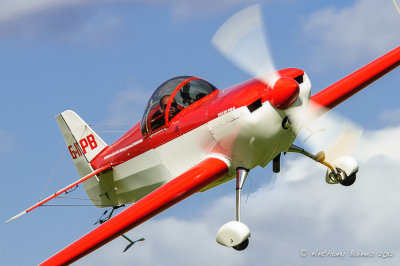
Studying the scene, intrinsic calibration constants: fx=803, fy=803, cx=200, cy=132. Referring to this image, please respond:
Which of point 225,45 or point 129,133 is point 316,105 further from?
point 129,133

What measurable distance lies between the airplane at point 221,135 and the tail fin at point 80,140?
250cm

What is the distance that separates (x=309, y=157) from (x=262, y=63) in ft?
11.1

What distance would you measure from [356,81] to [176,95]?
15.5ft

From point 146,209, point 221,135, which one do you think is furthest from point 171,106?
point 146,209

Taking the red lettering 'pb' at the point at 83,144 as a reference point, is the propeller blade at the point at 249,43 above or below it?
above

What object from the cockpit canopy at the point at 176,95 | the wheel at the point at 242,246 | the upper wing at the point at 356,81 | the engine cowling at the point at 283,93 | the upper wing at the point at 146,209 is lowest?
the wheel at the point at 242,246

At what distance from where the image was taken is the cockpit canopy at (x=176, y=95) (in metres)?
18.3

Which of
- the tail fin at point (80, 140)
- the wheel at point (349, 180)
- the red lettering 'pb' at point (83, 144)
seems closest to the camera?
the wheel at point (349, 180)

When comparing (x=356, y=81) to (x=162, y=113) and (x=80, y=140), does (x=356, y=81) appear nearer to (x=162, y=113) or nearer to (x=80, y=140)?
(x=162, y=113)

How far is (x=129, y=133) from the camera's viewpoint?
2028 centimetres

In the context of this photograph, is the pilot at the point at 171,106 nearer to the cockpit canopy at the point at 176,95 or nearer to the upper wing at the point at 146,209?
the cockpit canopy at the point at 176,95

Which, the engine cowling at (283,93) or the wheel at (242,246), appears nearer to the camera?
the engine cowling at (283,93)

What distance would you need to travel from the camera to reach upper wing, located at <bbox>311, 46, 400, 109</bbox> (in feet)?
63.9

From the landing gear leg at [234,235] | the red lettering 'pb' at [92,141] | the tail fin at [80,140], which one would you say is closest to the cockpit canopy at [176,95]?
the landing gear leg at [234,235]
